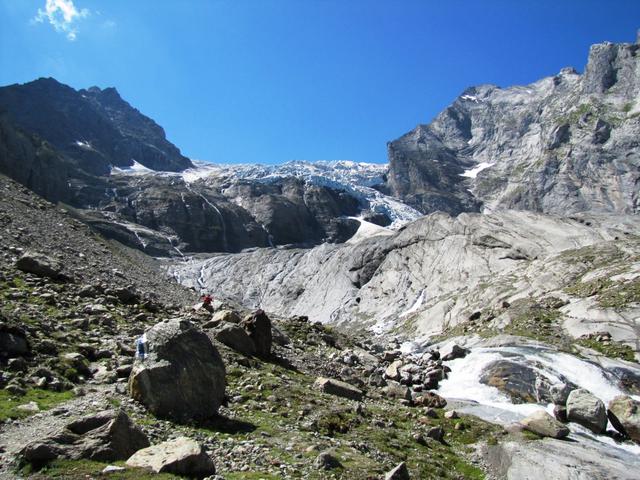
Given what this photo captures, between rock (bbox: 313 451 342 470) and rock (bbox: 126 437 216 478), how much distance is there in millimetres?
3977

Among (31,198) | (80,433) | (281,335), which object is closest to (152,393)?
(80,433)

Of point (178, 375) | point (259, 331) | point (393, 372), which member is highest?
point (259, 331)

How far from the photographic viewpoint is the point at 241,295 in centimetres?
16862

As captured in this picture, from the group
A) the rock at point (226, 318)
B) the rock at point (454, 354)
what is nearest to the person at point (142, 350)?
the rock at point (226, 318)

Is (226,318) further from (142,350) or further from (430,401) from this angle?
(142,350)

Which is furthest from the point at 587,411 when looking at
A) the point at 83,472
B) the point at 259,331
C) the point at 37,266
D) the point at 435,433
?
the point at 37,266

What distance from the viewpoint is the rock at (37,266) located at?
3180 cm

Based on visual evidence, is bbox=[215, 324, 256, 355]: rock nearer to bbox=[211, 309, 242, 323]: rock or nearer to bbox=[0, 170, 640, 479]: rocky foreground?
bbox=[0, 170, 640, 479]: rocky foreground

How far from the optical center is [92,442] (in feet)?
47.0

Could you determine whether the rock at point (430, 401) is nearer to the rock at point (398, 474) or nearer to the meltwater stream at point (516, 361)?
the meltwater stream at point (516, 361)

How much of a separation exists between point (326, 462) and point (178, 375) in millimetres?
6779

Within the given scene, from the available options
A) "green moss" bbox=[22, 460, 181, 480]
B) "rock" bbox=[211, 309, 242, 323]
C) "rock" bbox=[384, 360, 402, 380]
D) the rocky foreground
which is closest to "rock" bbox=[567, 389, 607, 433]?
the rocky foreground

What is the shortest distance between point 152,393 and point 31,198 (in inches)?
1949

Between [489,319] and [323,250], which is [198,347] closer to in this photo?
[489,319]
